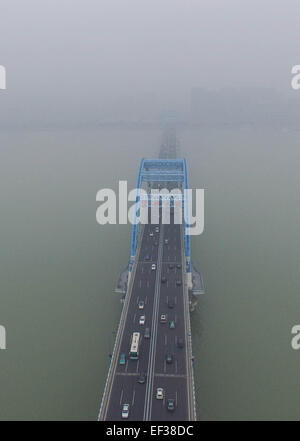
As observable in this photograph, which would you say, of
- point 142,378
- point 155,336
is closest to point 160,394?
point 142,378

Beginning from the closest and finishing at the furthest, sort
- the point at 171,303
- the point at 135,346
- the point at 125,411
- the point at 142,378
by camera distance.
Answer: the point at 125,411, the point at 142,378, the point at 135,346, the point at 171,303

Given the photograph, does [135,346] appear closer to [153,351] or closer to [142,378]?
[153,351]

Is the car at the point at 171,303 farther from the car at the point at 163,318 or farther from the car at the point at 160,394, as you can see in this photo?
the car at the point at 160,394

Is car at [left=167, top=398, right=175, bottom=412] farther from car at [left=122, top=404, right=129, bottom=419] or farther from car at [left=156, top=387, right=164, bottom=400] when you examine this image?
car at [left=122, top=404, right=129, bottom=419]

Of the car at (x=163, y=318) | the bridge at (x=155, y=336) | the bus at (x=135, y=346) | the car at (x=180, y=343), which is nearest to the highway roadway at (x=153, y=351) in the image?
the bridge at (x=155, y=336)
